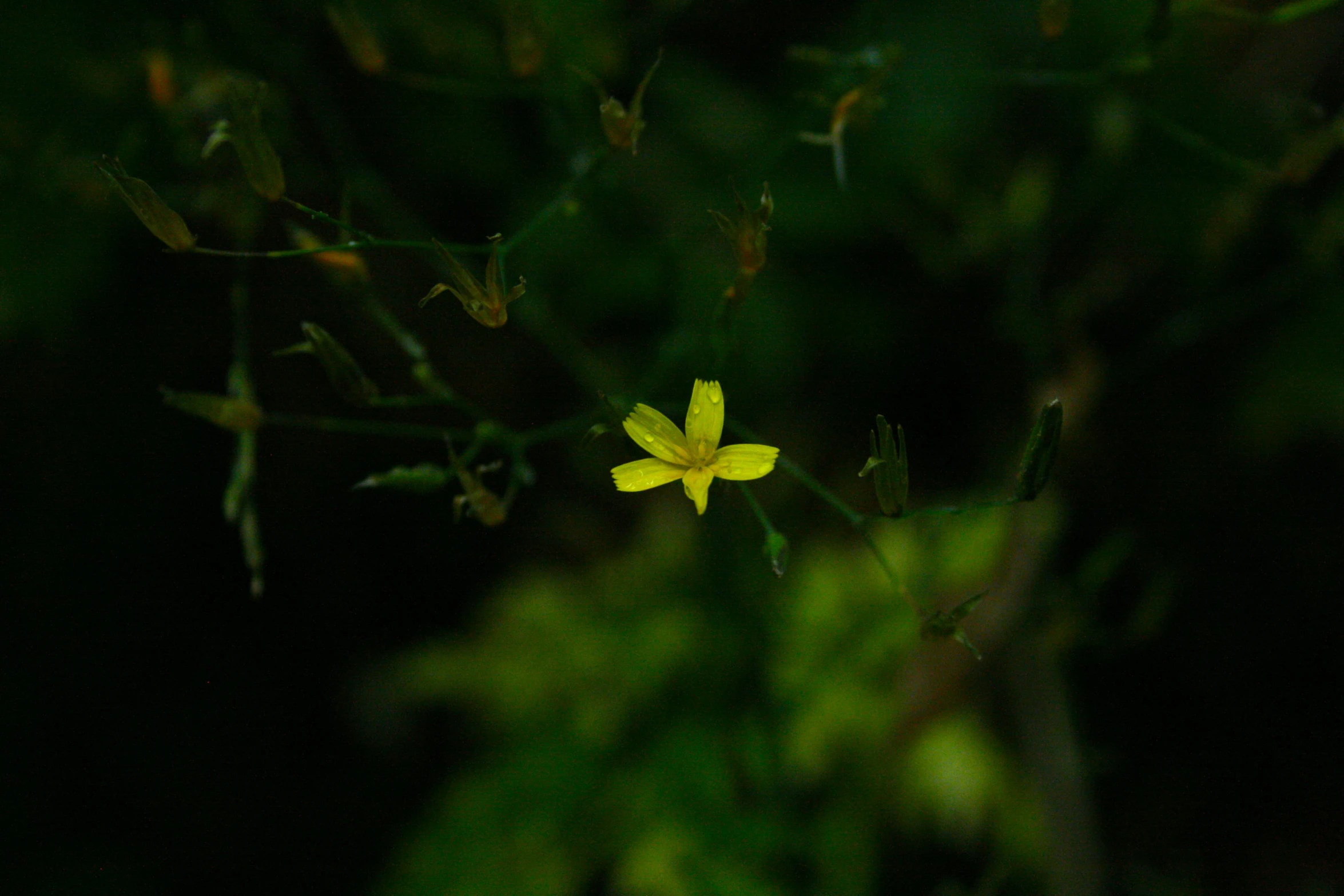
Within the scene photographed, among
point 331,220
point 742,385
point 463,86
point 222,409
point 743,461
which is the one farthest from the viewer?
point 742,385

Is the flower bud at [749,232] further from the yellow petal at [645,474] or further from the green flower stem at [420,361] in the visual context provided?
the green flower stem at [420,361]

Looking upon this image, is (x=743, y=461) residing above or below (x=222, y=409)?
below

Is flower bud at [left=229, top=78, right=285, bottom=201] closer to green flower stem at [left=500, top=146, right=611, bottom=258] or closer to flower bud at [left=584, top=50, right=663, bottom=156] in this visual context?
green flower stem at [left=500, top=146, right=611, bottom=258]

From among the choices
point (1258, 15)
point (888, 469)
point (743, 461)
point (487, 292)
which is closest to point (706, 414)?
point (743, 461)

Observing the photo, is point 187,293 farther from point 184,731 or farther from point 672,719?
point 672,719

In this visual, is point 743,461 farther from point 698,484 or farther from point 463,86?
point 463,86

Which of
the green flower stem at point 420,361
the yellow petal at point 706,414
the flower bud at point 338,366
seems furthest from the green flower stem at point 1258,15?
the flower bud at point 338,366
